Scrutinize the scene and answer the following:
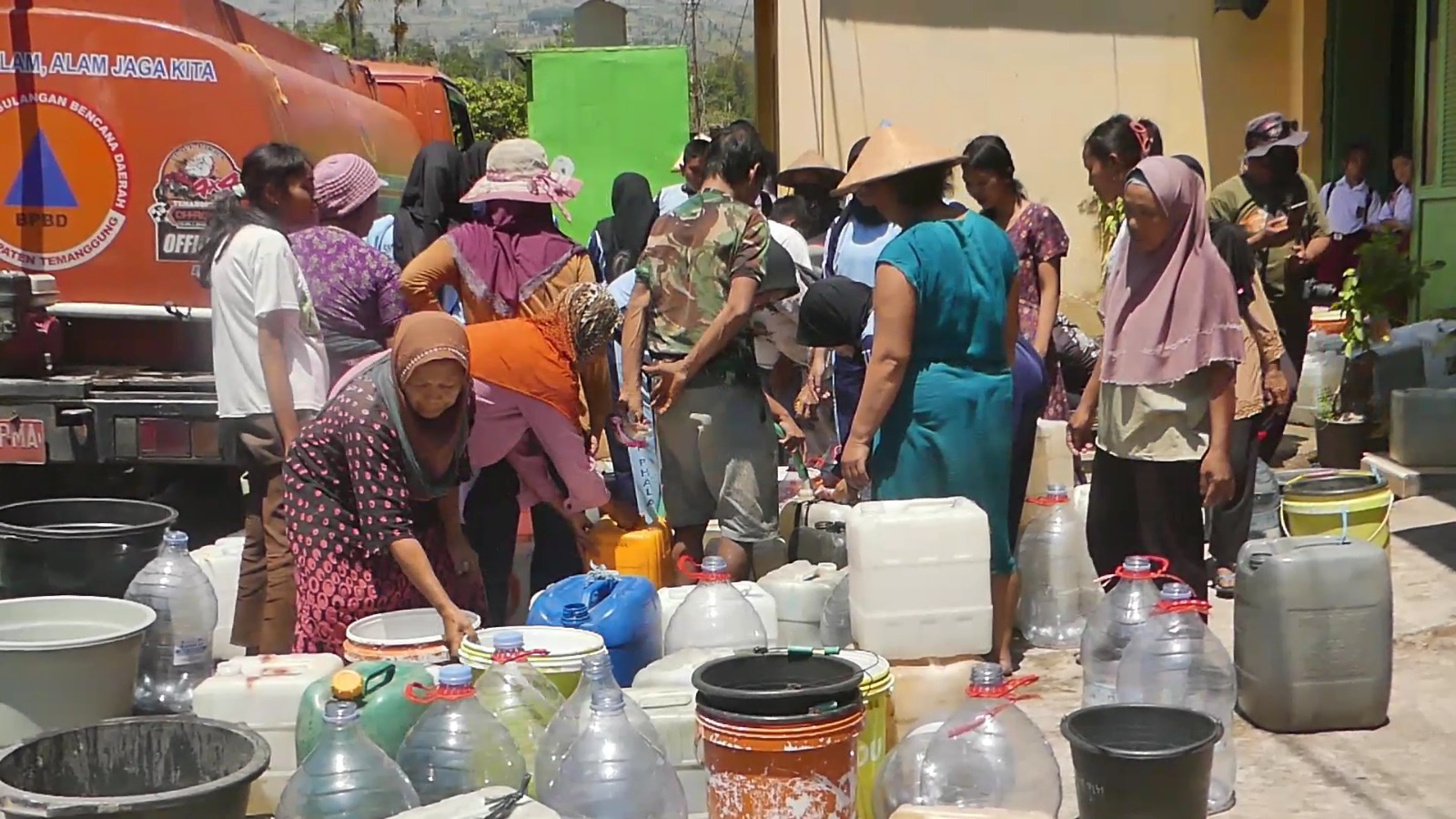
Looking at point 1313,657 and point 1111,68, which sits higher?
point 1111,68

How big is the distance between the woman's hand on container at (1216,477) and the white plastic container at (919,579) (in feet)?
2.66

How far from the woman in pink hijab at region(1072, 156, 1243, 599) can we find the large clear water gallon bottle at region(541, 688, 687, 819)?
7.23 ft

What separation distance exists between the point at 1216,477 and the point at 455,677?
8.08 feet

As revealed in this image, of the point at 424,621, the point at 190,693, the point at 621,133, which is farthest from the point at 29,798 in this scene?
the point at 621,133

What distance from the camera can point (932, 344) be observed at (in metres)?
4.54

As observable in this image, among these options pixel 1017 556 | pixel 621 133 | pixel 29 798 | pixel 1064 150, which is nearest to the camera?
pixel 29 798

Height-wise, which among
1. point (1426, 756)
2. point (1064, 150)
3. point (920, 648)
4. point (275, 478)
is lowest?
point (1426, 756)

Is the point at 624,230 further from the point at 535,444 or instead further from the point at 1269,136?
the point at 1269,136

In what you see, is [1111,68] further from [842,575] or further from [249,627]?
[249,627]

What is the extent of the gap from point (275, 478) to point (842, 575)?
1910 mm

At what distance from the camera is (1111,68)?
11.1m

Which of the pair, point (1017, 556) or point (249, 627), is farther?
point (1017, 556)

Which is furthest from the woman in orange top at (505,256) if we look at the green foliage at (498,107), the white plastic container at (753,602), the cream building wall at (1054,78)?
the green foliage at (498,107)

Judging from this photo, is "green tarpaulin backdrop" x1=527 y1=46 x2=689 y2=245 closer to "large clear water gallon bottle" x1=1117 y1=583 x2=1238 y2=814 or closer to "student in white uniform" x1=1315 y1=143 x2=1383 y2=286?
"student in white uniform" x1=1315 y1=143 x2=1383 y2=286
